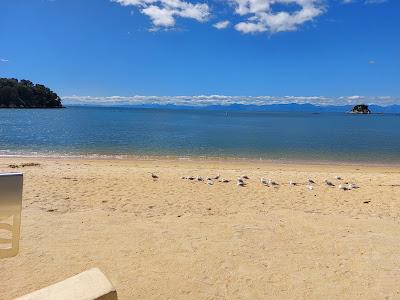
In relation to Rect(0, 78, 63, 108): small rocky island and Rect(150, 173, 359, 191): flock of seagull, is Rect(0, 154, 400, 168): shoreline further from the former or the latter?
Rect(0, 78, 63, 108): small rocky island

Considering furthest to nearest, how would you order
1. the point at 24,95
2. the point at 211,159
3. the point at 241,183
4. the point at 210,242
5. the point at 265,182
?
the point at 24,95 < the point at 211,159 < the point at 265,182 < the point at 241,183 < the point at 210,242

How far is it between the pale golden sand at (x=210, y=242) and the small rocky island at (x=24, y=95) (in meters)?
154

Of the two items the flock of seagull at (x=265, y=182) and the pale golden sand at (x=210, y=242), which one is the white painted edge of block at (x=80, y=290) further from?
the flock of seagull at (x=265, y=182)

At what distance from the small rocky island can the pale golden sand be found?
506ft

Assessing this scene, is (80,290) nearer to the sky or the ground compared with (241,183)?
nearer to the sky

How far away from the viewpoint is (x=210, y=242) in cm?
649

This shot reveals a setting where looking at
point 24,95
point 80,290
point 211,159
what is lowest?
point 211,159

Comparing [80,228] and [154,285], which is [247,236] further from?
[80,228]

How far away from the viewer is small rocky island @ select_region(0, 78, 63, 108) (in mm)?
146875

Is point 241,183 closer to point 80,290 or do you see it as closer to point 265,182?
point 265,182

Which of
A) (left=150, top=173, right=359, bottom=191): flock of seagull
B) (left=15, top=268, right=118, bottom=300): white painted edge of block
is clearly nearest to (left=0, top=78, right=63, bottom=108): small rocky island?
(left=150, top=173, right=359, bottom=191): flock of seagull

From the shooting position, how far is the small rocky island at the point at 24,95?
14688cm

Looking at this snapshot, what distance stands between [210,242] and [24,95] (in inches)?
6677

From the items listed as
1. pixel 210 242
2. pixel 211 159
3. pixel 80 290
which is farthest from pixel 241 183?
pixel 211 159
